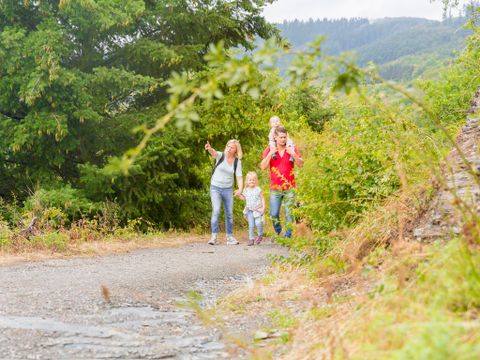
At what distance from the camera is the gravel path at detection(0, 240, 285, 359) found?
14.6 ft

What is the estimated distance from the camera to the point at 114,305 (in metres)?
6.04

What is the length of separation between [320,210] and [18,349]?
398 centimetres

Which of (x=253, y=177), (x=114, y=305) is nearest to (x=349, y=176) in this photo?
(x=114, y=305)

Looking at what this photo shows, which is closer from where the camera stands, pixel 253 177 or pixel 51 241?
pixel 51 241

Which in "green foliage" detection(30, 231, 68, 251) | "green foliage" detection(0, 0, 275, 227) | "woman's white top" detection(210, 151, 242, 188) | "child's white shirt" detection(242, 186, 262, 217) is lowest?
"green foliage" detection(30, 231, 68, 251)

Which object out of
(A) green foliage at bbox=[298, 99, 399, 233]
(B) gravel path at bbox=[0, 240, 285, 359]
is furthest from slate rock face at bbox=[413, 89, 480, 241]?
(B) gravel path at bbox=[0, 240, 285, 359]

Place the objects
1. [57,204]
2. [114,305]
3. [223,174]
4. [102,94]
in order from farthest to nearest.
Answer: [102,94]
[57,204]
[223,174]
[114,305]

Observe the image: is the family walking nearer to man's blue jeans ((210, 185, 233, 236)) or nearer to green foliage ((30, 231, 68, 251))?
Answer: man's blue jeans ((210, 185, 233, 236))

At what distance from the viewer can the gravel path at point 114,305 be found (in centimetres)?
444

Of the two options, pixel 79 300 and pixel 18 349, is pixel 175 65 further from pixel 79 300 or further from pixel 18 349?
pixel 18 349

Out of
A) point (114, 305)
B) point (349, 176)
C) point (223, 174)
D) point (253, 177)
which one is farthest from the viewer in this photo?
point (253, 177)

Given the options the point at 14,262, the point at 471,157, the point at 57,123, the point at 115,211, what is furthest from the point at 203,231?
the point at 471,157

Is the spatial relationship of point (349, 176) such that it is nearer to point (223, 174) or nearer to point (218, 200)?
point (223, 174)

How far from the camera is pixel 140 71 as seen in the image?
1569cm
